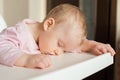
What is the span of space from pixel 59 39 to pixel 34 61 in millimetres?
207

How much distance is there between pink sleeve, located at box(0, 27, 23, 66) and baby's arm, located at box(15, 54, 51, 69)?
0.05 feet

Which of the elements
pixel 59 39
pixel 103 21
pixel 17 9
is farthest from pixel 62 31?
pixel 17 9

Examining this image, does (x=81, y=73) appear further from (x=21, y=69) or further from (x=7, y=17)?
(x=7, y=17)

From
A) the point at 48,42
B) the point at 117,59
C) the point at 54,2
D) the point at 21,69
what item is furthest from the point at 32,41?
the point at 54,2

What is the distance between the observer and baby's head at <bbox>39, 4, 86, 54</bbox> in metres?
0.78

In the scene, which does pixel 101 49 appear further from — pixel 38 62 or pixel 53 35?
pixel 38 62

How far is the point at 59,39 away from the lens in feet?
2.56

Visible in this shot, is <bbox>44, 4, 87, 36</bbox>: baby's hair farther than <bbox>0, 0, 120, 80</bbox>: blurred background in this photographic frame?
No

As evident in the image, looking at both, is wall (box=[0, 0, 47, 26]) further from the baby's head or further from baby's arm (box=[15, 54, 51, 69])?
baby's arm (box=[15, 54, 51, 69])

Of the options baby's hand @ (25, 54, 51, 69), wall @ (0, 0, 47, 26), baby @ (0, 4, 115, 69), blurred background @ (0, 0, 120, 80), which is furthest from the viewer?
wall @ (0, 0, 47, 26)

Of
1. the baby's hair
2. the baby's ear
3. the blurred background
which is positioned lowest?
the blurred background

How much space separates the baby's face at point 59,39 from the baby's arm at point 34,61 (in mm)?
176

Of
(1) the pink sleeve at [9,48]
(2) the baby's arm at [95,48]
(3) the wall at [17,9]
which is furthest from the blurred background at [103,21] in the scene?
(1) the pink sleeve at [9,48]

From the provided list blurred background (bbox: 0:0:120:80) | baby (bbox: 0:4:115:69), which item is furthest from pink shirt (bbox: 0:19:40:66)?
blurred background (bbox: 0:0:120:80)
